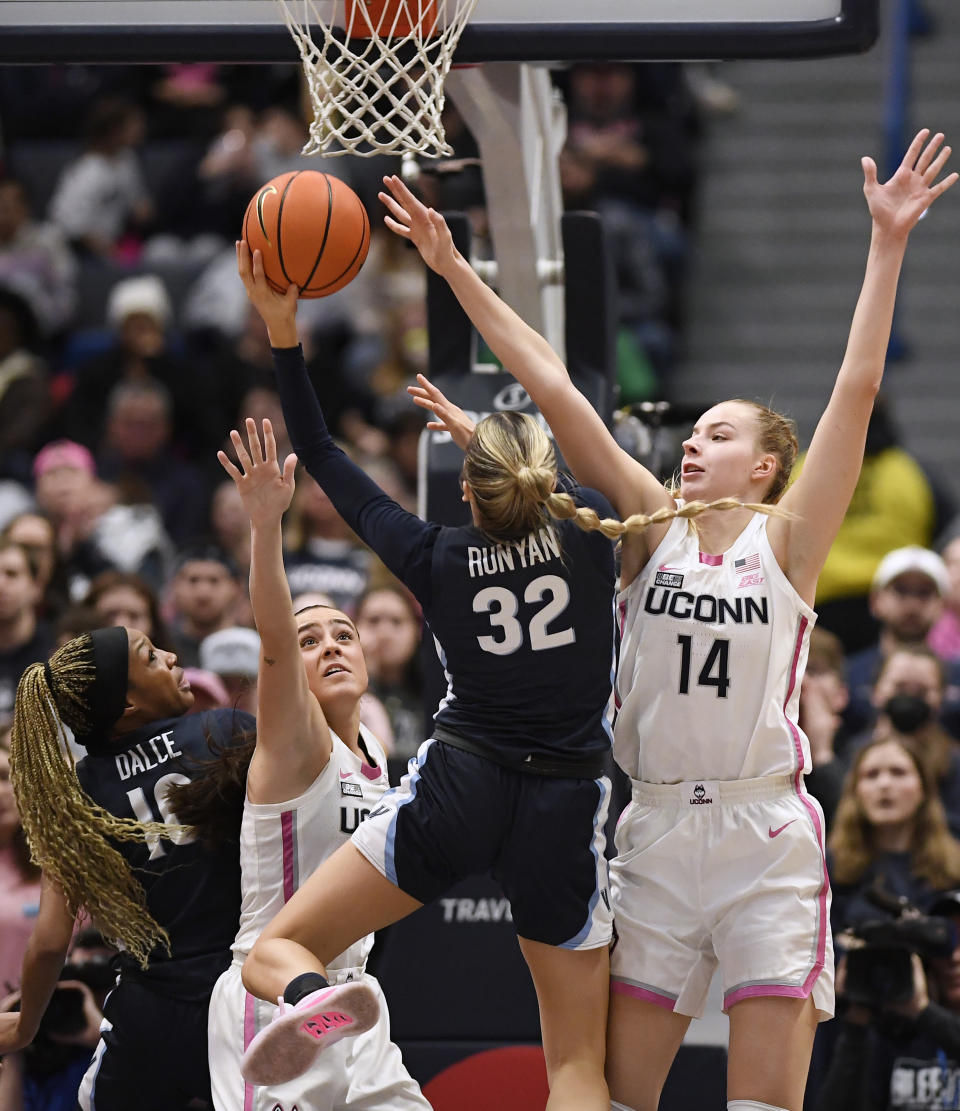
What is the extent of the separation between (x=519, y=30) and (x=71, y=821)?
8.06 ft

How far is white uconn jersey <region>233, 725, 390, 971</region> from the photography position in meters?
4.49

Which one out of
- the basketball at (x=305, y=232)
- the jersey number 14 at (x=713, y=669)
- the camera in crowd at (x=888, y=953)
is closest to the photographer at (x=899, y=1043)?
the camera in crowd at (x=888, y=953)

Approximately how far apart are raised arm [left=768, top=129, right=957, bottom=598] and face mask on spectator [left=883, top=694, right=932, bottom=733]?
2.80 meters

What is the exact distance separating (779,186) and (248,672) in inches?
277

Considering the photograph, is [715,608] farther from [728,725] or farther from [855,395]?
[855,395]

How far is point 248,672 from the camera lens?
22.8 ft

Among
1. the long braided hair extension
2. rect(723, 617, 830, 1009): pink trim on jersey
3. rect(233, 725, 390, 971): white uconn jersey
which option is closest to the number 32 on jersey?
the long braided hair extension

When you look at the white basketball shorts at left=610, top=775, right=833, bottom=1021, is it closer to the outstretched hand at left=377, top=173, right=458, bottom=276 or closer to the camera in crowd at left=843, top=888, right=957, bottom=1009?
the camera in crowd at left=843, top=888, right=957, bottom=1009

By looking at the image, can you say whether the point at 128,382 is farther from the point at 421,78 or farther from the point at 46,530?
the point at 421,78

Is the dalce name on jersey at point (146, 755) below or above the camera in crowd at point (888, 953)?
above

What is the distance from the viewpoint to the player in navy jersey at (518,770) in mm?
4148

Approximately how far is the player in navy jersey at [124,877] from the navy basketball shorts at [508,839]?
0.75m

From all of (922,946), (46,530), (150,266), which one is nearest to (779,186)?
(150,266)

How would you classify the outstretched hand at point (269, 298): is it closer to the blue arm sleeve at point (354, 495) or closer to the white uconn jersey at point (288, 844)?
the blue arm sleeve at point (354, 495)
